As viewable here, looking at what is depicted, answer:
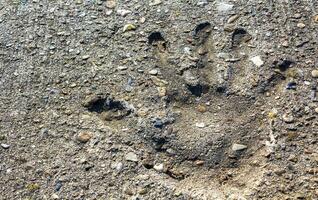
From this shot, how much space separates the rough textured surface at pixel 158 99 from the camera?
185 cm

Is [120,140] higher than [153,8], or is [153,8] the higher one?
[153,8]

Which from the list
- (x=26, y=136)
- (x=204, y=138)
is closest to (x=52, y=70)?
(x=26, y=136)

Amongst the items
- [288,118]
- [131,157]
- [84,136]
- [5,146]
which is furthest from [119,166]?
[288,118]

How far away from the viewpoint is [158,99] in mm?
2053

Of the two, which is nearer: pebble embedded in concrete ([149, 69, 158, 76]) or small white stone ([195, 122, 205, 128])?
small white stone ([195, 122, 205, 128])

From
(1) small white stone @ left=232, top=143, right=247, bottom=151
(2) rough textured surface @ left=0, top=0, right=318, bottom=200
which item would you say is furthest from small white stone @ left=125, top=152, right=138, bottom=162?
(1) small white stone @ left=232, top=143, right=247, bottom=151

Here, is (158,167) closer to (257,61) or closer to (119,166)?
(119,166)

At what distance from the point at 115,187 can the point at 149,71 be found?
1.62 feet

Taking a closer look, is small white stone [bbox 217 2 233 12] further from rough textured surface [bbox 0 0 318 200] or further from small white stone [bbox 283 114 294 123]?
small white stone [bbox 283 114 294 123]

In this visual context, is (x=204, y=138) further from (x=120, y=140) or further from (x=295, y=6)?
(x=295, y=6)

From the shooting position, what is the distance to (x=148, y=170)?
73.4 inches

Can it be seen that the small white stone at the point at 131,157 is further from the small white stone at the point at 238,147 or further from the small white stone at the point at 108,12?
the small white stone at the point at 108,12

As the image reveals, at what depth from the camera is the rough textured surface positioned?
6.06 feet

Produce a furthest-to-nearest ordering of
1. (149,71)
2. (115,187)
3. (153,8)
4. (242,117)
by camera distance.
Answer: (153,8)
(149,71)
(242,117)
(115,187)
